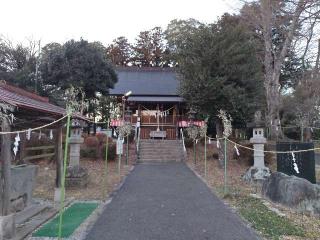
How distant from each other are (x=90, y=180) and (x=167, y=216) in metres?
6.12

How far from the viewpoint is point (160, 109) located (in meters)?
29.1

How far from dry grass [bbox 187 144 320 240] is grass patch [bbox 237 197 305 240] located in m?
0.13

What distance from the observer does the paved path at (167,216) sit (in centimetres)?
658

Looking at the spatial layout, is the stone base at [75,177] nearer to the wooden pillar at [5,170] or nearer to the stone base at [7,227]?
the stone base at [7,227]

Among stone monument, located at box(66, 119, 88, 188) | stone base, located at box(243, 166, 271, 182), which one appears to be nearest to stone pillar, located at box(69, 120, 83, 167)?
stone monument, located at box(66, 119, 88, 188)

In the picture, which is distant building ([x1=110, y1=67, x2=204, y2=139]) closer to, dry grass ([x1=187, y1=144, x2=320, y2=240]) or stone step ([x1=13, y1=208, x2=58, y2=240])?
dry grass ([x1=187, y1=144, x2=320, y2=240])

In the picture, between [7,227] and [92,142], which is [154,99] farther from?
[7,227]

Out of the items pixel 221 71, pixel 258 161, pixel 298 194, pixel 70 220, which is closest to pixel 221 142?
pixel 221 71

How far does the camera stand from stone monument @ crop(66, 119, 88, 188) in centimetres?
1195

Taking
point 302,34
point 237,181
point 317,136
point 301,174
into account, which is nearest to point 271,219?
point 301,174

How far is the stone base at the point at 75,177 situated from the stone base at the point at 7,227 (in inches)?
221

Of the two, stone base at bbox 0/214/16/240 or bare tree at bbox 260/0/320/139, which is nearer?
stone base at bbox 0/214/16/240

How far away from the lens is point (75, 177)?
12.0 meters

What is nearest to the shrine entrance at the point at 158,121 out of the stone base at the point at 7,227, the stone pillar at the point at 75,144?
the stone pillar at the point at 75,144
